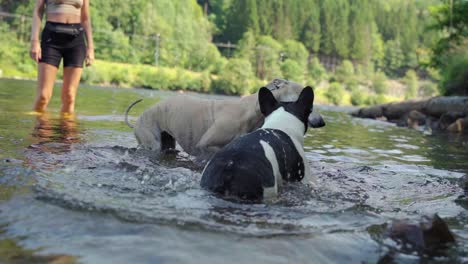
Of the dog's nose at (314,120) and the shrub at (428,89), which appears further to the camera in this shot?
the shrub at (428,89)

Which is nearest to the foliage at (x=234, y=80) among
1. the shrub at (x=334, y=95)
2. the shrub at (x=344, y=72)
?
the shrub at (x=334, y=95)

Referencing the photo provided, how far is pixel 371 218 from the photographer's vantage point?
3053 mm

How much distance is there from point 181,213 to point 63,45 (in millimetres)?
6207

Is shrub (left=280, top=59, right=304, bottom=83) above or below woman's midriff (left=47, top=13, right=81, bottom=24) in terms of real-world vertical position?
below

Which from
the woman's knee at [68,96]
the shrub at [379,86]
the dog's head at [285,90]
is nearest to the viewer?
the dog's head at [285,90]

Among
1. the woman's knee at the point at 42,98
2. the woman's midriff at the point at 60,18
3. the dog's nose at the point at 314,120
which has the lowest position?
the woman's knee at the point at 42,98

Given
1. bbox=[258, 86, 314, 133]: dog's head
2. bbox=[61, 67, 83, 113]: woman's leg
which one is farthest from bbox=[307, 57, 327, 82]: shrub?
bbox=[258, 86, 314, 133]: dog's head

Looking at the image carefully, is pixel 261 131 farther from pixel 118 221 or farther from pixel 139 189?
pixel 118 221

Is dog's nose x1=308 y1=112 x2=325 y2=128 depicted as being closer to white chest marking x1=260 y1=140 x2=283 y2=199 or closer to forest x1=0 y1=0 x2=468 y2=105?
white chest marking x1=260 y1=140 x2=283 y2=199

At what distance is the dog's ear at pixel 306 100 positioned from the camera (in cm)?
438

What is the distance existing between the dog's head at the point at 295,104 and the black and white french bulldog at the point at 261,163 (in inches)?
2.8

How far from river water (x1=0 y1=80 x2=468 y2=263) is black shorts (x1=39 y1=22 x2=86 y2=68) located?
3110 millimetres

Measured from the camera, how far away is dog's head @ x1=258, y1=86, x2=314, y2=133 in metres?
4.39

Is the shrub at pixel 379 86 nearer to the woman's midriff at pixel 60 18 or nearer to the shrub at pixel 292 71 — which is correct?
the shrub at pixel 292 71
